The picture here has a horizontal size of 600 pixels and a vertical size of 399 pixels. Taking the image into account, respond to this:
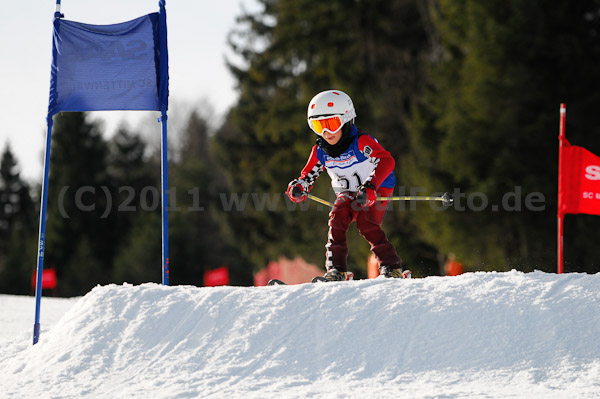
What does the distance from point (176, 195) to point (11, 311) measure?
31.1m

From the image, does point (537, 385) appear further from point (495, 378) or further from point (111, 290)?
point (111, 290)

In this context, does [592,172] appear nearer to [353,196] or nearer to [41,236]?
[353,196]

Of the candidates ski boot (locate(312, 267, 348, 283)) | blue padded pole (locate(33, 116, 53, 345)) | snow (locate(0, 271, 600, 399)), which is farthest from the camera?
ski boot (locate(312, 267, 348, 283))

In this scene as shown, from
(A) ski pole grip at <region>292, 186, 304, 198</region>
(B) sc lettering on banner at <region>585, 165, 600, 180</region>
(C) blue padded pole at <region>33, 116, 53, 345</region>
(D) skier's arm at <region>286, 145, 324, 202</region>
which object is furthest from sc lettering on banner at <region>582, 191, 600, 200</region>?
(C) blue padded pole at <region>33, 116, 53, 345</region>

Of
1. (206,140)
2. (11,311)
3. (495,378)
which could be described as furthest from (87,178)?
(495,378)

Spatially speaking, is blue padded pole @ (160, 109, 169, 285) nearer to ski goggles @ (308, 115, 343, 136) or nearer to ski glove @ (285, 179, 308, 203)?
ski glove @ (285, 179, 308, 203)

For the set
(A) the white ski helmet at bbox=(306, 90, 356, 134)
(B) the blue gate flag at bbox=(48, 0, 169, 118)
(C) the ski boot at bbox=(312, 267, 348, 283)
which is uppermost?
(B) the blue gate flag at bbox=(48, 0, 169, 118)

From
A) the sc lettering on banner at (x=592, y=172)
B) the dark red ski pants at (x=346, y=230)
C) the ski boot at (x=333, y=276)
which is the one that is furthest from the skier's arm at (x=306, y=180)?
the sc lettering on banner at (x=592, y=172)

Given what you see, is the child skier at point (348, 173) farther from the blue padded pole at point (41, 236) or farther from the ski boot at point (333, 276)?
the blue padded pole at point (41, 236)

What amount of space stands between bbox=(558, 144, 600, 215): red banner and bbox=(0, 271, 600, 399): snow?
2.49 m

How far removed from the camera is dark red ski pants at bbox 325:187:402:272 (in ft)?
21.6

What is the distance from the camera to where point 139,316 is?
5.48 metres

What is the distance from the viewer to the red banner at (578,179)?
7.73m

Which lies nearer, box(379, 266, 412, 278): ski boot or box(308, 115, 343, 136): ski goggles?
box(308, 115, 343, 136): ski goggles
